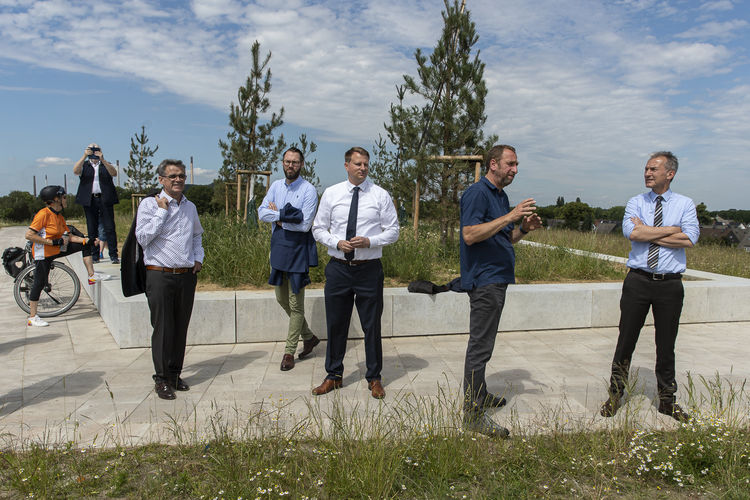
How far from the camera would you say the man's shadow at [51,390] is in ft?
13.5

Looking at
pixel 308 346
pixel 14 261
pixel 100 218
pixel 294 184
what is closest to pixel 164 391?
pixel 308 346

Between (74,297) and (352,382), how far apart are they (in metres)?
4.94

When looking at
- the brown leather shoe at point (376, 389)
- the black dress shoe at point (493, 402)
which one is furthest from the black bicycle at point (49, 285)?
the black dress shoe at point (493, 402)

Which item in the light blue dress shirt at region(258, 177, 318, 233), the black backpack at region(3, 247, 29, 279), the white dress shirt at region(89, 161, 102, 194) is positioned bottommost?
the black backpack at region(3, 247, 29, 279)

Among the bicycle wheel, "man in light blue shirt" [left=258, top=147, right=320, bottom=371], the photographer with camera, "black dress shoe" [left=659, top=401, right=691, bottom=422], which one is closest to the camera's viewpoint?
"black dress shoe" [left=659, top=401, right=691, bottom=422]

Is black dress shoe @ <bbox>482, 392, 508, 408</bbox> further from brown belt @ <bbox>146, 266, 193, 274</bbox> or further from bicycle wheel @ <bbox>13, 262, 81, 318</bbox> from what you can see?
bicycle wheel @ <bbox>13, 262, 81, 318</bbox>

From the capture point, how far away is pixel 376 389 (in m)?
4.29

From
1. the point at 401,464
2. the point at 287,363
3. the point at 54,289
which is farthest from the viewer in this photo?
the point at 54,289

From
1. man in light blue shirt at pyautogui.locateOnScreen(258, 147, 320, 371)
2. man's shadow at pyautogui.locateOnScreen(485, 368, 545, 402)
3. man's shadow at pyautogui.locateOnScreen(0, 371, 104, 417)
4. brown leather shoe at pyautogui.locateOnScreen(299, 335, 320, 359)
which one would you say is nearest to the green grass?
man's shadow at pyautogui.locateOnScreen(485, 368, 545, 402)

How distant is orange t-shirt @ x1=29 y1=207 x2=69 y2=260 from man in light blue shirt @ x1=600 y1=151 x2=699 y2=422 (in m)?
6.77

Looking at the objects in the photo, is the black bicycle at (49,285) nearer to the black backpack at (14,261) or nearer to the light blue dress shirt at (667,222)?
the black backpack at (14,261)

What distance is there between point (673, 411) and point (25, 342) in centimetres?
659

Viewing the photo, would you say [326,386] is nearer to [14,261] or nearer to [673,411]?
[673,411]

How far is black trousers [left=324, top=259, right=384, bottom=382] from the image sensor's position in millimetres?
4270
